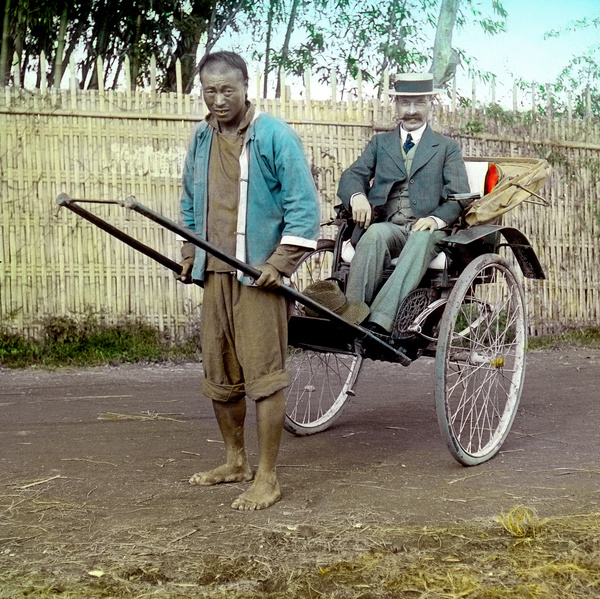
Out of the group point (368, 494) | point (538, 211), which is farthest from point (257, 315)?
point (538, 211)

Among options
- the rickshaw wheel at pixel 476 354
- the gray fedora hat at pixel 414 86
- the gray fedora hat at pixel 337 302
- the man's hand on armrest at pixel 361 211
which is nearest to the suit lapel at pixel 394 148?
the gray fedora hat at pixel 414 86

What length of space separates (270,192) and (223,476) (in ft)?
4.68

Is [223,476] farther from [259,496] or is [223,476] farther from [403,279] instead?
[403,279]

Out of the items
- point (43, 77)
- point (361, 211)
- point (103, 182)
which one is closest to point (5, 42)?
point (43, 77)

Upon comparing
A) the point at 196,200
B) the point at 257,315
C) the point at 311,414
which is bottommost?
the point at 311,414

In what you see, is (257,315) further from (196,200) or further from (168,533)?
(168,533)

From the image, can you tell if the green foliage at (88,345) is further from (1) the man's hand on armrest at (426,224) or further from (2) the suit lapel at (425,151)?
(1) the man's hand on armrest at (426,224)

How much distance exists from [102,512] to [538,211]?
7091mm

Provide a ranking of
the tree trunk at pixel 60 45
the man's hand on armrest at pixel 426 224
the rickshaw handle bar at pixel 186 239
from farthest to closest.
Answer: the tree trunk at pixel 60 45 → the man's hand on armrest at pixel 426 224 → the rickshaw handle bar at pixel 186 239

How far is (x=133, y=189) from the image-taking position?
848 centimetres

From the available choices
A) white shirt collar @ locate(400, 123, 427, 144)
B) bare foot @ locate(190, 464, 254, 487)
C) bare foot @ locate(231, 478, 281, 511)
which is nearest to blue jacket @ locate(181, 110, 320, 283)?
bare foot @ locate(231, 478, 281, 511)

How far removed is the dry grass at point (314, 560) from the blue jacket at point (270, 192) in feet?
3.86

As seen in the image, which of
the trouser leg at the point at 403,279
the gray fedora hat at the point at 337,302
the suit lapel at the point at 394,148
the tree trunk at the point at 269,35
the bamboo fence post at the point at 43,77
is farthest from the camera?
the tree trunk at the point at 269,35

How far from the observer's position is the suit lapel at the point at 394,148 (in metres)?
5.29
